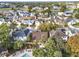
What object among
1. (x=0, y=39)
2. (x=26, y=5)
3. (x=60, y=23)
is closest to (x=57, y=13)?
(x=60, y=23)

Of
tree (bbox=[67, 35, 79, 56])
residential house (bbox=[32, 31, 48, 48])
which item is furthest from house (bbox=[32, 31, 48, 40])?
tree (bbox=[67, 35, 79, 56])

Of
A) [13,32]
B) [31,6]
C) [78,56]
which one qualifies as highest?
[31,6]

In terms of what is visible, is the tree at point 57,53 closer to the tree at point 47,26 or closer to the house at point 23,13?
the tree at point 47,26

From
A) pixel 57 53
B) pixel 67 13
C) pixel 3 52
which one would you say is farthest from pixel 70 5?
pixel 3 52

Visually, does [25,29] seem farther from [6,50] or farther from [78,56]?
[78,56]

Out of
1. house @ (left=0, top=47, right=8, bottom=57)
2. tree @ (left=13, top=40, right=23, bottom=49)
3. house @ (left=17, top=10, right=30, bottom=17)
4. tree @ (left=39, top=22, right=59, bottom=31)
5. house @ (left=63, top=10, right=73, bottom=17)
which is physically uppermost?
house @ (left=17, top=10, right=30, bottom=17)

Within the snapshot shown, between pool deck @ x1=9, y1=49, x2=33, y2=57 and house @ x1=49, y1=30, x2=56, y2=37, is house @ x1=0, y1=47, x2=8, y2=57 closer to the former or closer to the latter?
pool deck @ x1=9, y1=49, x2=33, y2=57
